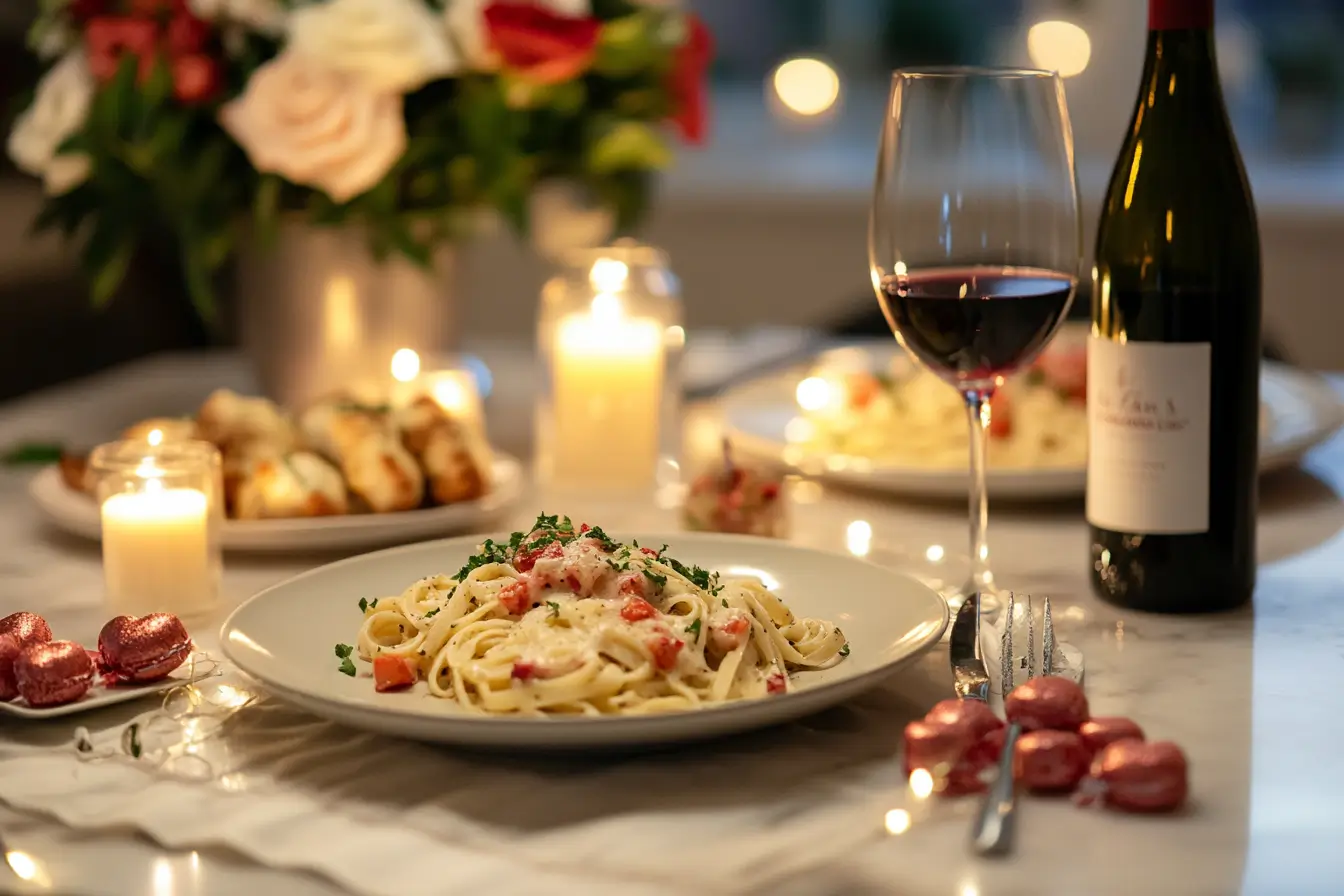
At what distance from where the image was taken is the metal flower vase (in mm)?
2002

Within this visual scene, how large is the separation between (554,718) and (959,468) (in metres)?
0.87

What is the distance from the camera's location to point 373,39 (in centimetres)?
180

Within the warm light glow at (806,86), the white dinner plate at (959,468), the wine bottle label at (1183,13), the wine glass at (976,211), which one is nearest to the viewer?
the wine glass at (976,211)

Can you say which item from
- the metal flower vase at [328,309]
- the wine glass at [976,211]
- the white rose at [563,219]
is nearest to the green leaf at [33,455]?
the metal flower vase at [328,309]

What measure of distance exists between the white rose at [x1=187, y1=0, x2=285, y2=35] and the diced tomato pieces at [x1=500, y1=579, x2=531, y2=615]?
3.50 feet

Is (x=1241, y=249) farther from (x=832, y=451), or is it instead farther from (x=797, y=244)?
(x=797, y=244)

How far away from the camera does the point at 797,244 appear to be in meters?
4.50

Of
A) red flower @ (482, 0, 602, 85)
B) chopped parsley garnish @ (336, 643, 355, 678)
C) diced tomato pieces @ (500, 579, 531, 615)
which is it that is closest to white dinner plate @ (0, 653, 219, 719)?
chopped parsley garnish @ (336, 643, 355, 678)

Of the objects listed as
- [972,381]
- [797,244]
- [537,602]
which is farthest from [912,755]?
[797,244]

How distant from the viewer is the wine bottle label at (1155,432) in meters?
1.23

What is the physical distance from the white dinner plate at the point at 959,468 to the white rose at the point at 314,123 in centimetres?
50

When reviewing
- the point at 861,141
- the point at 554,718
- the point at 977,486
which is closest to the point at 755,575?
the point at 977,486

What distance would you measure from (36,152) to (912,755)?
1.41 meters

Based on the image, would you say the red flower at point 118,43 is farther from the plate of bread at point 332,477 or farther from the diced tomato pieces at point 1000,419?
the diced tomato pieces at point 1000,419
